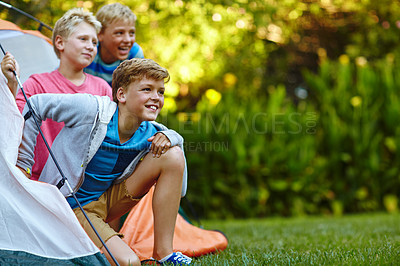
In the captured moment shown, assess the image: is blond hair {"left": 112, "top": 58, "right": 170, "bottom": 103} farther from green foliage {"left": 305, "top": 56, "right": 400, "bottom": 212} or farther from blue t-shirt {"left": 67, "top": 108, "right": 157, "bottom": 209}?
green foliage {"left": 305, "top": 56, "right": 400, "bottom": 212}

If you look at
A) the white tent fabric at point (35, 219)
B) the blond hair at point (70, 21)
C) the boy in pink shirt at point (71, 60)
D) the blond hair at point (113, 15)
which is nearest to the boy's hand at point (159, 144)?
the white tent fabric at point (35, 219)

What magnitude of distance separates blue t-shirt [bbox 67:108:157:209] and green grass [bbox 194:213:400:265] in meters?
0.52

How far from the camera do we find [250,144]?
4.89 metres

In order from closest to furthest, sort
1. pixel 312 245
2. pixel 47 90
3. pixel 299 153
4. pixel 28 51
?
A: pixel 47 90 < pixel 312 245 < pixel 28 51 < pixel 299 153

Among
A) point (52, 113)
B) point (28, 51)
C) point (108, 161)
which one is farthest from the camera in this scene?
point (28, 51)

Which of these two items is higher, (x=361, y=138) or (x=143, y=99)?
(x=143, y=99)

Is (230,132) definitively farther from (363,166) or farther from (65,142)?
(65,142)

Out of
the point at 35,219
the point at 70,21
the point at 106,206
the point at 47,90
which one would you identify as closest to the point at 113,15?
the point at 70,21

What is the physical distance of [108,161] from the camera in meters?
1.91

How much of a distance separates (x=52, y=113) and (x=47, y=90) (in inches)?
16.3

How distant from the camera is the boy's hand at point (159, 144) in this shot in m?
1.84

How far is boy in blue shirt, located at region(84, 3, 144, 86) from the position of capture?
8.78 ft

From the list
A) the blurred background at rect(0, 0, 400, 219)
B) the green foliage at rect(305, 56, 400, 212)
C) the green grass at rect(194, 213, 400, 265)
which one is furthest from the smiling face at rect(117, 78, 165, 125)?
the green foliage at rect(305, 56, 400, 212)

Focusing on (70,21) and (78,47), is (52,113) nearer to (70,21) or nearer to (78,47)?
(78,47)
